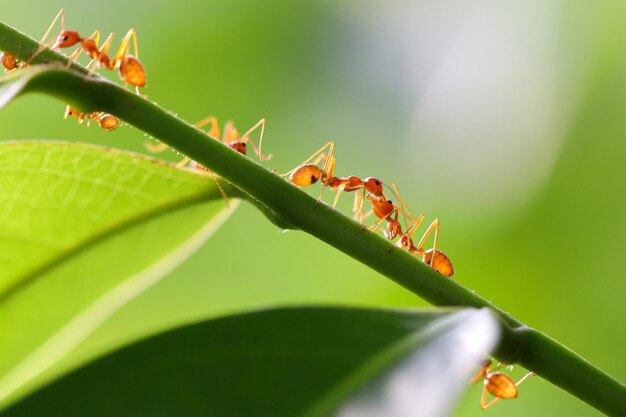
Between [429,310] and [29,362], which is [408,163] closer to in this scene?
[29,362]

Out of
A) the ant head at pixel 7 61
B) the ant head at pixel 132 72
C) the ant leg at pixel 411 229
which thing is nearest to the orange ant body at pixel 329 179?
the ant leg at pixel 411 229

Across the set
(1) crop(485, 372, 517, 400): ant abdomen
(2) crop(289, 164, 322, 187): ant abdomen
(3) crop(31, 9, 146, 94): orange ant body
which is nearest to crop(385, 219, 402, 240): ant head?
(2) crop(289, 164, 322, 187): ant abdomen

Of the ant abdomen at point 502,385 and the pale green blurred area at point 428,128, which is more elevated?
the pale green blurred area at point 428,128

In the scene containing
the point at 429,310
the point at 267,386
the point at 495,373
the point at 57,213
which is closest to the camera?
the point at 267,386

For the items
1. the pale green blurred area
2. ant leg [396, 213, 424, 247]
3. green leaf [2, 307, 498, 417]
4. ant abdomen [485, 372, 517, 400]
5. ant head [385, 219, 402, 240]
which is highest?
the pale green blurred area

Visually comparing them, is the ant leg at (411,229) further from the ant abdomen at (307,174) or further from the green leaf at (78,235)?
the green leaf at (78,235)

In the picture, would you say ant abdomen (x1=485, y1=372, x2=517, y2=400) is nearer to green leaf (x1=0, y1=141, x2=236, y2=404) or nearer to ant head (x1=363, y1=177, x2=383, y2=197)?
ant head (x1=363, y1=177, x2=383, y2=197)

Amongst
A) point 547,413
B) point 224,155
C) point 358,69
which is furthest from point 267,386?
point 358,69
